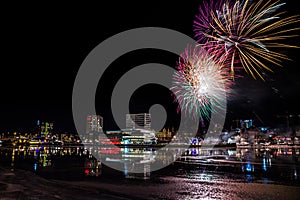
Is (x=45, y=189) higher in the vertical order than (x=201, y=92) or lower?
lower

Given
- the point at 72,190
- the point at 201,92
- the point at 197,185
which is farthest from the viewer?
the point at 201,92

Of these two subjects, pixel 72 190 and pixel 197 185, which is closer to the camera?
pixel 72 190

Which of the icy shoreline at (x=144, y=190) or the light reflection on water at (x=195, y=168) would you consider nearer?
the icy shoreline at (x=144, y=190)

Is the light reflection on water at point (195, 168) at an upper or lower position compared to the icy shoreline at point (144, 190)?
lower

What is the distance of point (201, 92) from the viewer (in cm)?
2533

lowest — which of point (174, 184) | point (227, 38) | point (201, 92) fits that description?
point (174, 184)

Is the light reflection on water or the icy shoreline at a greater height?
the icy shoreline

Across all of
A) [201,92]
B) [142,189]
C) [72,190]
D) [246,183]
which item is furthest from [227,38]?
[72,190]

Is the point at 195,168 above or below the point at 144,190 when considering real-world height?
below

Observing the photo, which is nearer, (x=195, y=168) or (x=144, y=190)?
(x=144, y=190)

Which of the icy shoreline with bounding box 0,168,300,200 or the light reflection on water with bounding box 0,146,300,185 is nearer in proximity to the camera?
the icy shoreline with bounding box 0,168,300,200

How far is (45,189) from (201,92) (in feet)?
60.3

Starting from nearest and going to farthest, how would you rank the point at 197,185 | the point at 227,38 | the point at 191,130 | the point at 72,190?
the point at 72,190 → the point at 197,185 → the point at 227,38 → the point at 191,130

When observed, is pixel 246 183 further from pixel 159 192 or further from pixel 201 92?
pixel 201 92
